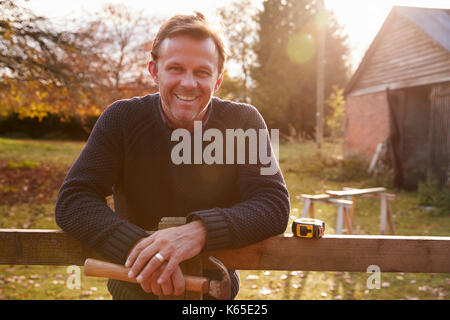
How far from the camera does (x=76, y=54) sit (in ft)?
34.1

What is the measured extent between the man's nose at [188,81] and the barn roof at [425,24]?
1188 cm

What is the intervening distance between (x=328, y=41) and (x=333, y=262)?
3308 cm

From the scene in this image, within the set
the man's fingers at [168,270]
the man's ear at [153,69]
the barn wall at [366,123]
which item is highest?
the barn wall at [366,123]

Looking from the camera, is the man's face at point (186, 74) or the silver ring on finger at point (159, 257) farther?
the man's face at point (186, 74)

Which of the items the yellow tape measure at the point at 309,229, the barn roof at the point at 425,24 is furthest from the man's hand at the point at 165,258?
the barn roof at the point at 425,24

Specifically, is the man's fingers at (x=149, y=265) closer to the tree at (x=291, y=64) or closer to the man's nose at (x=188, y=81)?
the man's nose at (x=188, y=81)

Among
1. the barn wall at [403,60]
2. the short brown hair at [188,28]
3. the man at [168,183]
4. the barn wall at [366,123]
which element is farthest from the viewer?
the barn wall at [366,123]

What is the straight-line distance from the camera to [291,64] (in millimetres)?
30656

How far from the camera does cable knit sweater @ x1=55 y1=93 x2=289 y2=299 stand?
1525 mm

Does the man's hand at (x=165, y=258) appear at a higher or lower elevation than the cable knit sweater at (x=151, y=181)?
lower

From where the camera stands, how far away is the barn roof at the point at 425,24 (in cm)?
1170

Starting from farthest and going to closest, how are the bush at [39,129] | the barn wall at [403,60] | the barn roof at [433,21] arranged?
the bush at [39,129], the barn wall at [403,60], the barn roof at [433,21]

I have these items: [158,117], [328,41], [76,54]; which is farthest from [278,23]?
[158,117]

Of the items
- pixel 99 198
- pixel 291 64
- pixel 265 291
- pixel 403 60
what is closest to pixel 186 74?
pixel 99 198
